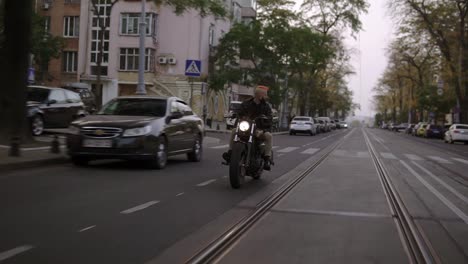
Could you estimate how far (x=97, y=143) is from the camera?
400 inches

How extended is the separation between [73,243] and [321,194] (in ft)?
15.5

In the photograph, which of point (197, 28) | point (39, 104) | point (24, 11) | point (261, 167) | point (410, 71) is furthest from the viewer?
point (410, 71)

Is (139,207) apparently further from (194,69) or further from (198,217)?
(194,69)

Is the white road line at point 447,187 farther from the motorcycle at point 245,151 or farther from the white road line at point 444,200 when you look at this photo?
the motorcycle at point 245,151

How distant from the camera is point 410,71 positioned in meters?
66.7

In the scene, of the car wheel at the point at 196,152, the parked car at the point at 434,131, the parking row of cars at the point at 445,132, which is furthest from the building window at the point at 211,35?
the car wheel at the point at 196,152

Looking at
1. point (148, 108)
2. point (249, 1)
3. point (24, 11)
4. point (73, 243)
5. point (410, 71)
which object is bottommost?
point (73, 243)

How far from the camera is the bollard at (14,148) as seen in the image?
10172 mm

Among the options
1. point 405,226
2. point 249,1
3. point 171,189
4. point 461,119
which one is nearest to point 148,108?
point 171,189

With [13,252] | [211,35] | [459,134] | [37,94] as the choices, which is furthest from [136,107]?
[211,35]

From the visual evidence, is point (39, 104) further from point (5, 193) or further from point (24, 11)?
point (5, 193)

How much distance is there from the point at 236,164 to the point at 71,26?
132ft

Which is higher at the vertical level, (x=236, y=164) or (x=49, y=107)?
(x=49, y=107)

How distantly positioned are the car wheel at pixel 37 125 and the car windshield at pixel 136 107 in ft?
14.2
